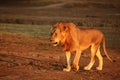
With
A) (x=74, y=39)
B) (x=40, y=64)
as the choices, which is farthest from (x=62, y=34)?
(x=40, y=64)

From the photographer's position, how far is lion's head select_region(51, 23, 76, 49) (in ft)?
36.6

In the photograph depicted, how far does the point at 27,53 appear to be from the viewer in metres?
16.6

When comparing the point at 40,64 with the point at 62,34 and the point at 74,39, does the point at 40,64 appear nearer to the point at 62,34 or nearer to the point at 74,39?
the point at 74,39

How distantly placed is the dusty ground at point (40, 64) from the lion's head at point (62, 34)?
93 centimetres

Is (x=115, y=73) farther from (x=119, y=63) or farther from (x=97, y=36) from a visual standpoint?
(x=119, y=63)

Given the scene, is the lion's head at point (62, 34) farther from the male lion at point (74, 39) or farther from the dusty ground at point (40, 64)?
the dusty ground at point (40, 64)

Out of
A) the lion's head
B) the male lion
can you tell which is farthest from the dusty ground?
the lion's head

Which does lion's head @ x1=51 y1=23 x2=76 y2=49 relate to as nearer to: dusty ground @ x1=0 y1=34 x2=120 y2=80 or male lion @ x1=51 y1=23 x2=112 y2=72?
male lion @ x1=51 y1=23 x2=112 y2=72

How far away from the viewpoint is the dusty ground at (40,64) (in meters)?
11.3

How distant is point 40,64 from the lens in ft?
44.5

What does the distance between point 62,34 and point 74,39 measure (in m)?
0.56

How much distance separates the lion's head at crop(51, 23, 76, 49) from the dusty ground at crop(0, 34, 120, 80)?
93 cm

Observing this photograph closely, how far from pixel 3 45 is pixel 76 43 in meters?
7.64

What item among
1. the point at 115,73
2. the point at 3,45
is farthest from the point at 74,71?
the point at 3,45
